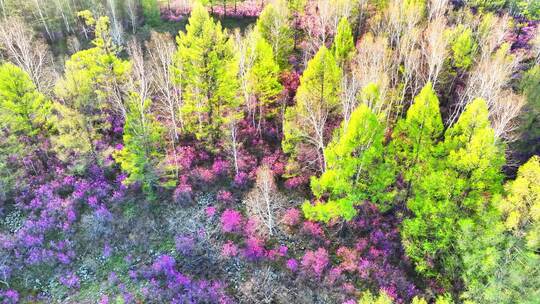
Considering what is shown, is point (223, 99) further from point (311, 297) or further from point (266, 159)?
point (311, 297)

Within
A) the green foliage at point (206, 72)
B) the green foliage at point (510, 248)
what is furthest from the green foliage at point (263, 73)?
the green foliage at point (510, 248)

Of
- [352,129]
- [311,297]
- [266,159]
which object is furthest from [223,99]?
[311,297]

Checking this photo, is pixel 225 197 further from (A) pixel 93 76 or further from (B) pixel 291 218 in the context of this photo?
(A) pixel 93 76

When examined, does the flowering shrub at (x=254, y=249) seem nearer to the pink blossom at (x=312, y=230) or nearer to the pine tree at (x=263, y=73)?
the pink blossom at (x=312, y=230)

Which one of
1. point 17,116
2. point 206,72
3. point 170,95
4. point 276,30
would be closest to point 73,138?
point 17,116

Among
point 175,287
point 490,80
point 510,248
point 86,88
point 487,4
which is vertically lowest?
point 175,287

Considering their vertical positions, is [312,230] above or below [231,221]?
below
